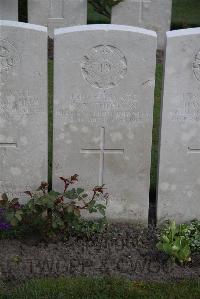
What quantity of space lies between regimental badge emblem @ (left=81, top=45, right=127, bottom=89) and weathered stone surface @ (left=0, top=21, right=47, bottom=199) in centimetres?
36

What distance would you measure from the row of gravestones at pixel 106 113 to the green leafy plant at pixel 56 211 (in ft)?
0.70

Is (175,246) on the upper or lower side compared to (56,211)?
lower

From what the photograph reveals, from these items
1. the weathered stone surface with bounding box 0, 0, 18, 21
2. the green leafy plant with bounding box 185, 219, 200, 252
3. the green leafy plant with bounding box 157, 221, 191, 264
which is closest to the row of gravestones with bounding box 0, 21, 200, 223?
the green leafy plant with bounding box 185, 219, 200, 252

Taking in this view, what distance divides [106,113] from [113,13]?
279 inches

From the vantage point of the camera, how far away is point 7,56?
502 centimetres

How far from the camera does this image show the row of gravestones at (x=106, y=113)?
5027 millimetres

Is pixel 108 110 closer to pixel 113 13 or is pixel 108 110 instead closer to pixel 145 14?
pixel 113 13

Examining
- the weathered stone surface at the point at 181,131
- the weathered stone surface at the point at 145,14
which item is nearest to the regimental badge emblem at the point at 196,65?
the weathered stone surface at the point at 181,131

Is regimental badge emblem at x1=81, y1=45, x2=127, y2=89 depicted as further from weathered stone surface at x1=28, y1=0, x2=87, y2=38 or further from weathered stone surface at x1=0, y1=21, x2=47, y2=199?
weathered stone surface at x1=28, y1=0, x2=87, y2=38

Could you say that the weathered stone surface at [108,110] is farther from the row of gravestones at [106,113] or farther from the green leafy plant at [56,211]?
the green leafy plant at [56,211]

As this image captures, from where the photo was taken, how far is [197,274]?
4.78 meters

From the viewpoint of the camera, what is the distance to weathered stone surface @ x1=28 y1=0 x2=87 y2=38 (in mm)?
11820

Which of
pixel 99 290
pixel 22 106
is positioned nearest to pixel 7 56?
pixel 22 106

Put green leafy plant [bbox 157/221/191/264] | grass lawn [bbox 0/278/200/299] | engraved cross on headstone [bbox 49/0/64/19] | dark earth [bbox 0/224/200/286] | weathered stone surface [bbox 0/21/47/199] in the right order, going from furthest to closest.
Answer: engraved cross on headstone [bbox 49/0/64/19] < weathered stone surface [bbox 0/21/47/199] < green leafy plant [bbox 157/221/191/264] < dark earth [bbox 0/224/200/286] < grass lawn [bbox 0/278/200/299]
